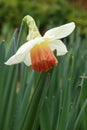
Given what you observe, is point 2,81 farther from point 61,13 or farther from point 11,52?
point 61,13

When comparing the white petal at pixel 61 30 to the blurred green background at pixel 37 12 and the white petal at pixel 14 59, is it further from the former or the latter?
the blurred green background at pixel 37 12

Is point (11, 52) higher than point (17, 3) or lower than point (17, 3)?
lower

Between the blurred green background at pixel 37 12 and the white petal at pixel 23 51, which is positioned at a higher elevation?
the blurred green background at pixel 37 12

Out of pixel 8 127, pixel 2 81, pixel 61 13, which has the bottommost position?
pixel 8 127

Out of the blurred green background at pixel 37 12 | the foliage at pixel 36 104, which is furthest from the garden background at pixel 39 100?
the blurred green background at pixel 37 12

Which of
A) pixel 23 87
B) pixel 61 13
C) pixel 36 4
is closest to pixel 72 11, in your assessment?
pixel 61 13

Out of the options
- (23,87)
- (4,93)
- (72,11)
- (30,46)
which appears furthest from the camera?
(72,11)

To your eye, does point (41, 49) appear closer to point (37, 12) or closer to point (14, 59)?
point (14, 59)

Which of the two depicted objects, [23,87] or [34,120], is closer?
[34,120]
